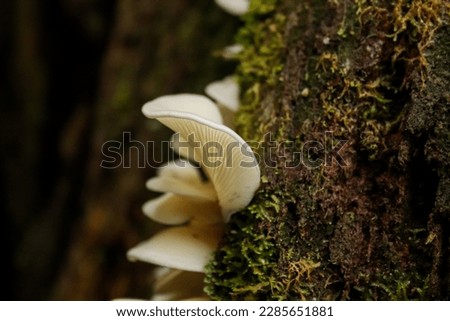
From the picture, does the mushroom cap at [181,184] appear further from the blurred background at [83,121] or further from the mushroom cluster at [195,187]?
the blurred background at [83,121]

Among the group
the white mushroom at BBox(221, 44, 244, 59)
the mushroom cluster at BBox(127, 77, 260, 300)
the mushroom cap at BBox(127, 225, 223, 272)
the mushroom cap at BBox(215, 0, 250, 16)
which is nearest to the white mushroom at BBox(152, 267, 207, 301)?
the mushroom cluster at BBox(127, 77, 260, 300)

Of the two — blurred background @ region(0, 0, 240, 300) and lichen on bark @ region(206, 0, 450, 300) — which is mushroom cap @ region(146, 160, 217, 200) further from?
blurred background @ region(0, 0, 240, 300)

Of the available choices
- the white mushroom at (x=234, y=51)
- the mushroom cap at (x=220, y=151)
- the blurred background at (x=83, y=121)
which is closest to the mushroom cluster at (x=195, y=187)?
the mushroom cap at (x=220, y=151)

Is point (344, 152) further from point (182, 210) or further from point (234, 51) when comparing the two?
point (234, 51)

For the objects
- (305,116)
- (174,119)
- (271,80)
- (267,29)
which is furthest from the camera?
(267,29)

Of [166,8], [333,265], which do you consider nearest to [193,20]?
[166,8]
